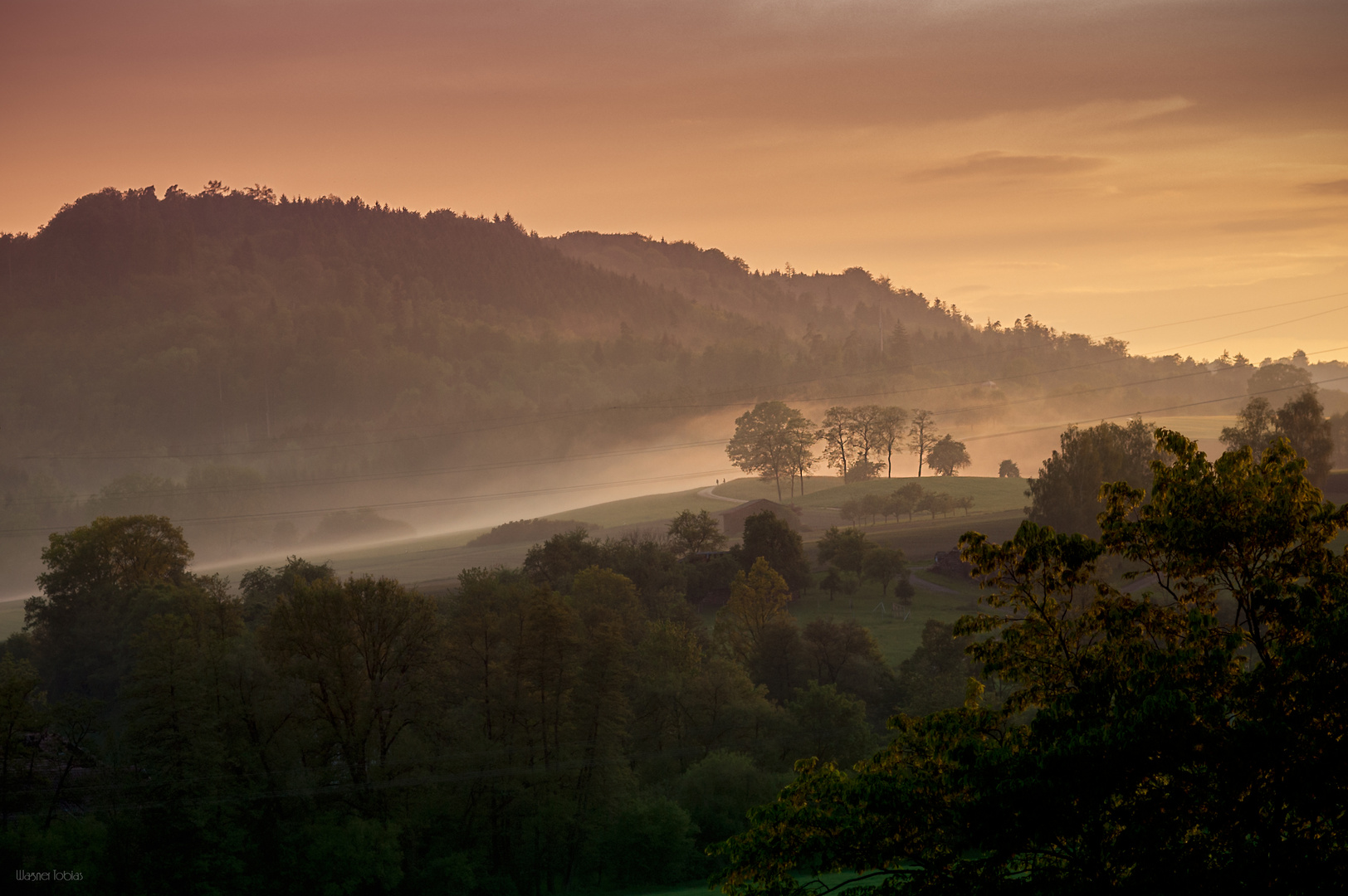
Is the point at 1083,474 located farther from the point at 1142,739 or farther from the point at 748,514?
the point at 1142,739

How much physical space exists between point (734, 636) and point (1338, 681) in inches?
2493

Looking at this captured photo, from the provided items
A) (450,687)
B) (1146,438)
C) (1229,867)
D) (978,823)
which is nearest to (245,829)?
(450,687)

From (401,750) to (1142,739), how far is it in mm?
42808

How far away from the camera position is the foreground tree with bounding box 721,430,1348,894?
1542cm

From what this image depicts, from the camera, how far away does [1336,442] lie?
188625 millimetres

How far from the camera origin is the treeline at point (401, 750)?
150 feet

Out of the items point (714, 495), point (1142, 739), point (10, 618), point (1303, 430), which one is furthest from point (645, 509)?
point (1142, 739)

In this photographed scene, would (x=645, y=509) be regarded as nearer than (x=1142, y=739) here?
No

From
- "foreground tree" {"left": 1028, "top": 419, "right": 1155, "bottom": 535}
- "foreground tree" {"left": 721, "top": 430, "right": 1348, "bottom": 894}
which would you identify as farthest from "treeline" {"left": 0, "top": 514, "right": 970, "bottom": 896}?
"foreground tree" {"left": 1028, "top": 419, "right": 1155, "bottom": 535}

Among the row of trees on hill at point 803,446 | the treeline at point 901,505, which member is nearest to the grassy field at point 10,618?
the treeline at point 901,505

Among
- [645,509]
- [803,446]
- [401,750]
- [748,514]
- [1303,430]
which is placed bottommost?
[401,750]

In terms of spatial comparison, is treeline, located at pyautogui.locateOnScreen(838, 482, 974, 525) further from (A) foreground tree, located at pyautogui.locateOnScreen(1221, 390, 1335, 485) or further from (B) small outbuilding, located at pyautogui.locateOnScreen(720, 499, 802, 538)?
(A) foreground tree, located at pyautogui.locateOnScreen(1221, 390, 1335, 485)

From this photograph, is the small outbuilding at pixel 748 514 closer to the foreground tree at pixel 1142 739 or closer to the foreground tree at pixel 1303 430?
the foreground tree at pixel 1303 430

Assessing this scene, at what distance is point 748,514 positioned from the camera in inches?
5625
